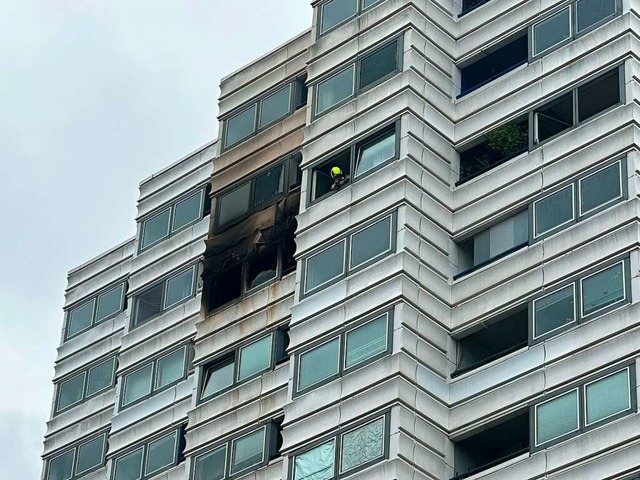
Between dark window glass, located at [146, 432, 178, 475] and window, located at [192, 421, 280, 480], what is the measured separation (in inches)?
173

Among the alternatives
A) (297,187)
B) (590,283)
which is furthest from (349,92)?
(590,283)

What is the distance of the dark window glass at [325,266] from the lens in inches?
2569

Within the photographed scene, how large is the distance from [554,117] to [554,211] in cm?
430

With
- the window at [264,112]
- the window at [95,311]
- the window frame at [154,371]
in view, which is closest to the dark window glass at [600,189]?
the window at [264,112]

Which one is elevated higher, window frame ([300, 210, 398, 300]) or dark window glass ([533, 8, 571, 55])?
dark window glass ([533, 8, 571, 55])

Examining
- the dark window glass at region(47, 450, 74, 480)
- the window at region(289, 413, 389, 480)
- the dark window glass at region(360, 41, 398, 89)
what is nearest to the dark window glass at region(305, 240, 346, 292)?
the window at region(289, 413, 389, 480)

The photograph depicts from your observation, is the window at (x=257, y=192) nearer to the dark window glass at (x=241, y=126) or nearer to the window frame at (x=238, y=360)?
the dark window glass at (x=241, y=126)

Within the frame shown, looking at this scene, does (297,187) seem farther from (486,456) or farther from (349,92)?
(486,456)

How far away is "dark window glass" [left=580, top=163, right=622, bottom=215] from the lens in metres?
60.7

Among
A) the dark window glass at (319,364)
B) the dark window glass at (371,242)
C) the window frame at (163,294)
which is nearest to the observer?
the dark window glass at (319,364)

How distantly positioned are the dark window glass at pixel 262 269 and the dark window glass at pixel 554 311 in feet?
44.1

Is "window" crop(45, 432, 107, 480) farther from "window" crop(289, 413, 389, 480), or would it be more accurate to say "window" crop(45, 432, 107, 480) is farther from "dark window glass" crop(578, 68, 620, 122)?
"dark window glass" crop(578, 68, 620, 122)

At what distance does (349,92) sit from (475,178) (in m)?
6.71

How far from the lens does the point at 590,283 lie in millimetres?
59406
